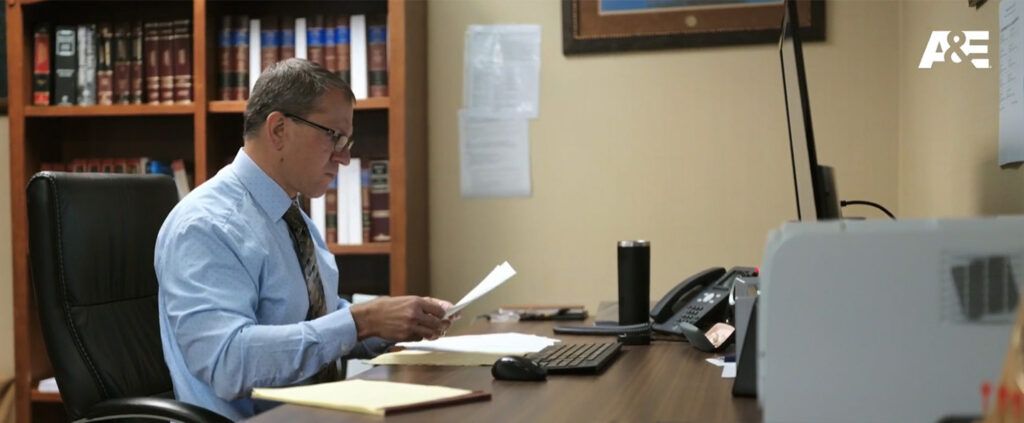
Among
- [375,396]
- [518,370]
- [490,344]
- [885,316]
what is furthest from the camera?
[490,344]

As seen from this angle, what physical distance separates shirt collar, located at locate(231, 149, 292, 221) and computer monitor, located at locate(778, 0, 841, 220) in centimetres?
93

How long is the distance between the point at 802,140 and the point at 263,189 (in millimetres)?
951

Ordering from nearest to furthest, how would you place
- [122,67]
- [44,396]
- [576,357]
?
[576,357] < [44,396] < [122,67]

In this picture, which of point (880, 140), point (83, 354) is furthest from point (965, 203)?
point (83, 354)

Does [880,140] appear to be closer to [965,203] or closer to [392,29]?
[965,203]

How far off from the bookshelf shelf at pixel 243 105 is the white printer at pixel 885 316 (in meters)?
1.98

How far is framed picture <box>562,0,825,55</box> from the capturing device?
2809 millimetres

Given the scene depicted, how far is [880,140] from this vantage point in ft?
9.14

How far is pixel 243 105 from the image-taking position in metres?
2.79

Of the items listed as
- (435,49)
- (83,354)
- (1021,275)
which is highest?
(435,49)

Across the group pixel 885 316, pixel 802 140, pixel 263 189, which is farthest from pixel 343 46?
pixel 885 316

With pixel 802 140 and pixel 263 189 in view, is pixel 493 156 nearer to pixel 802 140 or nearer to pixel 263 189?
pixel 263 189

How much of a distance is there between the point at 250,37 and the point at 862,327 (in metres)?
2.35

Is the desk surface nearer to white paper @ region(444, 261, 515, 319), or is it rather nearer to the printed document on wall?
white paper @ region(444, 261, 515, 319)
